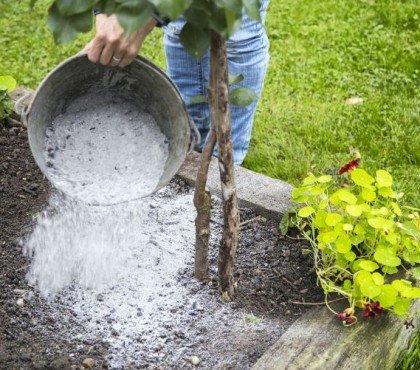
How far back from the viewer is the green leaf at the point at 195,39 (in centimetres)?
175

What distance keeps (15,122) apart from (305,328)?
5.38ft

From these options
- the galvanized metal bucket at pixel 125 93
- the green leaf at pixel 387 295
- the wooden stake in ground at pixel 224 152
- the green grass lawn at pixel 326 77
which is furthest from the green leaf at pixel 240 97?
the green grass lawn at pixel 326 77

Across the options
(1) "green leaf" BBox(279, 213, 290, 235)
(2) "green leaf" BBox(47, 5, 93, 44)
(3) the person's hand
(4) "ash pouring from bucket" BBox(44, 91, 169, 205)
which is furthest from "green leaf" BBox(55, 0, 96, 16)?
(1) "green leaf" BBox(279, 213, 290, 235)

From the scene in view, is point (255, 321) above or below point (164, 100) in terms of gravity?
below

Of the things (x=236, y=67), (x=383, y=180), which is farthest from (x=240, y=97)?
(x=236, y=67)

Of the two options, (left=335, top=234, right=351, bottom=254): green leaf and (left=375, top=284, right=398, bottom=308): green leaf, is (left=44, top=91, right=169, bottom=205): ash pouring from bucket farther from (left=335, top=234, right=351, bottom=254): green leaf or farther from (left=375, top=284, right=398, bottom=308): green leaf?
(left=375, top=284, right=398, bottom=308): green leaf

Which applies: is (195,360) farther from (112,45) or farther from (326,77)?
(326,77)

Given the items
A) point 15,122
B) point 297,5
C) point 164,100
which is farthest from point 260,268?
point 297,5

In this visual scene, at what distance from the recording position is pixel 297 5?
4.88m

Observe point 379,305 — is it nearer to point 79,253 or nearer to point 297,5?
point 79,253

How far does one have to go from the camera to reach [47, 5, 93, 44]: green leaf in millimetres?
1681

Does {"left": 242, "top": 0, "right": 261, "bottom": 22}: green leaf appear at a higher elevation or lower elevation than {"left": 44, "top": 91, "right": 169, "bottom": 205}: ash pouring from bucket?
higher

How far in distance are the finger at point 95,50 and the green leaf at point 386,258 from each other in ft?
3.34

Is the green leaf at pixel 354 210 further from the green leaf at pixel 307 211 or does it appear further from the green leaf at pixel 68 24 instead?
the green leaf at pixel 68 24
